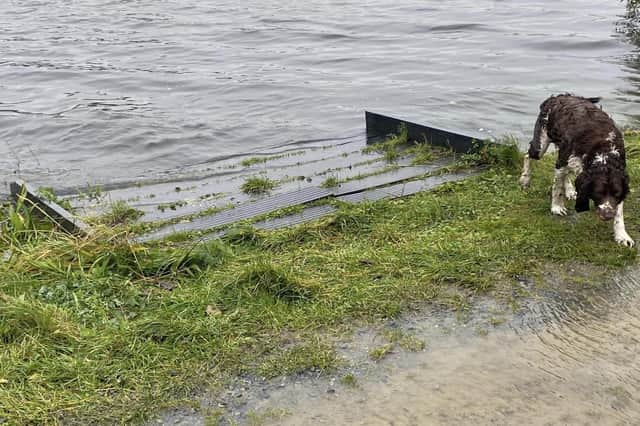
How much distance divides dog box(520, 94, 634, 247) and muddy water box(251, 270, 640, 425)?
117 centimetres

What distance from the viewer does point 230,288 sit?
188 inches

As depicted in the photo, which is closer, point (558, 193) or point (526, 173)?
point (558, 193)

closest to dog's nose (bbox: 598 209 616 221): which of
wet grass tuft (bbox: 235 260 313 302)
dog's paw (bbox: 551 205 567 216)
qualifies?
dog's paw (bbox: 551 205 567 216)

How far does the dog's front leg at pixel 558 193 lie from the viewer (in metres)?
6.13

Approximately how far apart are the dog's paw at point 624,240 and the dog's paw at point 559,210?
659 millimetres

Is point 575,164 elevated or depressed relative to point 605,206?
elevated

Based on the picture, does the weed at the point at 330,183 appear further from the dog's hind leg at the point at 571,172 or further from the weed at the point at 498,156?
the dog's hind leg at the point at 571,172

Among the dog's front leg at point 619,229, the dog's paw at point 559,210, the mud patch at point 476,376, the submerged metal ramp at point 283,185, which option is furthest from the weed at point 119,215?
the dog's front leg at point 619,229

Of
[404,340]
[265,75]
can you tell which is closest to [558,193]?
[404,340]

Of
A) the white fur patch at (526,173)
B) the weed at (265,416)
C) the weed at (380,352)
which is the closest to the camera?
the weed at (265,416)

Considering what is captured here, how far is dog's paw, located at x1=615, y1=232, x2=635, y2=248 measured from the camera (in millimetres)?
5414

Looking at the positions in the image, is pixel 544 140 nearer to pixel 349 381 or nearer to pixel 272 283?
pixel 272 283

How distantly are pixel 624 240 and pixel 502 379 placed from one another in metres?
2.17

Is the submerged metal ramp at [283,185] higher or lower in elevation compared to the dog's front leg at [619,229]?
lower
